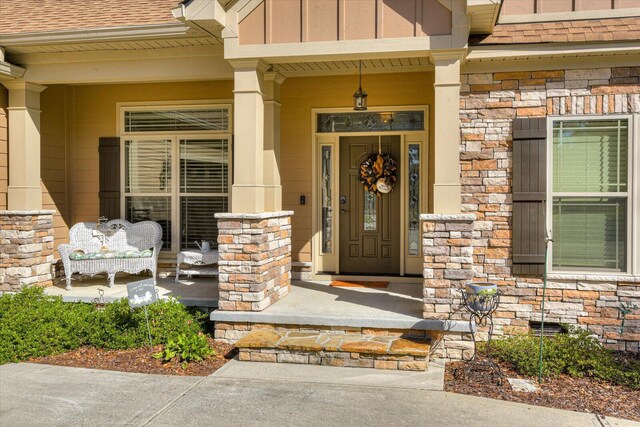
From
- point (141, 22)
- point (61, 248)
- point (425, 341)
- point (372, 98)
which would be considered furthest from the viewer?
point (372, 98)

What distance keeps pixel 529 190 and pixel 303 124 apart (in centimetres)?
329

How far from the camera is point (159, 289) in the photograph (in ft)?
24.2

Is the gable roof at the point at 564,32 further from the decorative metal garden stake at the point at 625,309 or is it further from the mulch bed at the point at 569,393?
the mulch bed at the point at 569,393

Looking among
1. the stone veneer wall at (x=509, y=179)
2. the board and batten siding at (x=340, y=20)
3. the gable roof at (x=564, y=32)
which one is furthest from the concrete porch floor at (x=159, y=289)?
the gable roof at (x=564, y=32)

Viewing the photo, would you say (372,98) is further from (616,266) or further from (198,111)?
(616,266)

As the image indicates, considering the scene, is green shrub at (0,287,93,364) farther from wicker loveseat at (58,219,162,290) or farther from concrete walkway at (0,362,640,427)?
wicker loveseat at (58,219,162,290)

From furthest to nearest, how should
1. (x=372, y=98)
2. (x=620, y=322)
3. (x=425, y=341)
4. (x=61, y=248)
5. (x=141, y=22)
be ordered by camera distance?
(x=372, y=98) → (x=61, y=248) → (x=141, y=22) → (x=620, y=322) → (x=425, y=341)

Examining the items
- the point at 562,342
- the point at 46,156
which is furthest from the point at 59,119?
the point at 562,342

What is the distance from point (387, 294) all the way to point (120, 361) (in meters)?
3.10

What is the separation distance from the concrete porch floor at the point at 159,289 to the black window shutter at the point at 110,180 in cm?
98

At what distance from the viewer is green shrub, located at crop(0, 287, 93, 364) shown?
5.80 meters

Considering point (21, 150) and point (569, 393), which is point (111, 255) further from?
point (569, 393)

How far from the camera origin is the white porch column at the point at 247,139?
6105mm

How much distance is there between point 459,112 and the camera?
6066 millimetres
